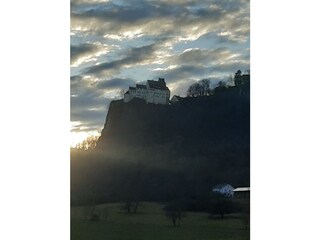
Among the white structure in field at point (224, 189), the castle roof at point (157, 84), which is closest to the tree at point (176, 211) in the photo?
the white structure in field at point (224, 189)

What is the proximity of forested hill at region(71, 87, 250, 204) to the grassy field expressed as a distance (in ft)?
0.26

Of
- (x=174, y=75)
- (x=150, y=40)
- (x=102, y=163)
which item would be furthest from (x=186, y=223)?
(x=150, y=40)

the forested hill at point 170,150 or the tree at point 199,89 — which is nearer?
the forested hill at point 170,150

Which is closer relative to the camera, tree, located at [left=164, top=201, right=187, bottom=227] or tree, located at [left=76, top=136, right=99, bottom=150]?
tree, located at [left=76, top=136, right=99, bottom=150]

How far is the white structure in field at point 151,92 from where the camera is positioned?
3744 millimetres

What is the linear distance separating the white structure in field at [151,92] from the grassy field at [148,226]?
0.65 meters

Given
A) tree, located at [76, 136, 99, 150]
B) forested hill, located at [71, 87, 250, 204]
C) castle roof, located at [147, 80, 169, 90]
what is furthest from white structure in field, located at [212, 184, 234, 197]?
tree, located at [76, 136, 99, 150]

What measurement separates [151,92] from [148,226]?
83 centimetres

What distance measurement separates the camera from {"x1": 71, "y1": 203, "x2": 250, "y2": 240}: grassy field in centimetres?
365

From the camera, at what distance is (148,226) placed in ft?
12.3

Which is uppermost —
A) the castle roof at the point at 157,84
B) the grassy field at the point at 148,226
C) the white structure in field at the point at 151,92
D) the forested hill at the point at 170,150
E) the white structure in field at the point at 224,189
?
the castle roof at the point at 157,84

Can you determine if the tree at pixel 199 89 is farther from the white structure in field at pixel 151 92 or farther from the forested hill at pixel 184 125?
the white structure in field at pixel 151 92

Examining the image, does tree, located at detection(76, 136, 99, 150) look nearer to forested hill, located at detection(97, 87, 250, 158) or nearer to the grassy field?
forested hill, located at detection(97, 87, 250, 158)

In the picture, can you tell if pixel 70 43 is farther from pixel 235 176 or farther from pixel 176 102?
pixel 235 176
